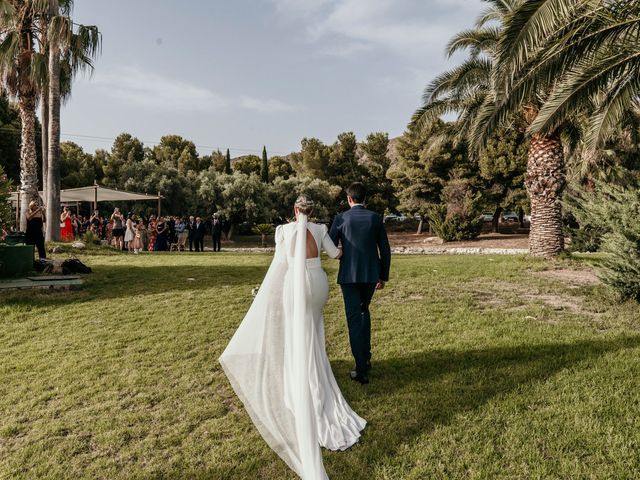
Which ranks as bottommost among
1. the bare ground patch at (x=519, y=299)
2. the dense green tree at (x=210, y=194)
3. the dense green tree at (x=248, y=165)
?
the bare ground patch at (x=519, y=299)

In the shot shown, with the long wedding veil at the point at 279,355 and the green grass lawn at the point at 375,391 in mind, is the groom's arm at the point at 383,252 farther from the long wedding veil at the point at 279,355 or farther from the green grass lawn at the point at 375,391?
the green grass lawn at the point at 375,391

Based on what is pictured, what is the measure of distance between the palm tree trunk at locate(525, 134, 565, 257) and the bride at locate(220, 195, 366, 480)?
1214 centimetres

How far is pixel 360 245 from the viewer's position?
4590 millimetres

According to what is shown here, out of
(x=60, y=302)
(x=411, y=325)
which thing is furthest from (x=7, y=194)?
(x=411, y=325)

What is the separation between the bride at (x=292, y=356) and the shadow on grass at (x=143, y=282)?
5746 mm

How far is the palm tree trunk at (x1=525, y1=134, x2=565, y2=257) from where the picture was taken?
1423cm

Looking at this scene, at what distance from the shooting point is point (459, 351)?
564cm

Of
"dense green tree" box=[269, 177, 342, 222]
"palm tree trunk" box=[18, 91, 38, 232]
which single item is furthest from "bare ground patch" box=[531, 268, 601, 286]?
"dense green tree" box=[269, 177, 342, 222]

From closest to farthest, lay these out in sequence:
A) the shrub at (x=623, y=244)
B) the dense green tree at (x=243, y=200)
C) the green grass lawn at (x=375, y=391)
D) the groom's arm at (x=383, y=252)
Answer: the green grass lawn at (x=375, y=391) < the groom's arm at (x=383, y=252) < the shrub at (x=623, y=244) < the dense green tree at (x=243, y=200)

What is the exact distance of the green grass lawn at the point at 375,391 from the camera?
332 cm

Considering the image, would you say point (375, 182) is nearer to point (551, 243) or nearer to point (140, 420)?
point (551, 243)

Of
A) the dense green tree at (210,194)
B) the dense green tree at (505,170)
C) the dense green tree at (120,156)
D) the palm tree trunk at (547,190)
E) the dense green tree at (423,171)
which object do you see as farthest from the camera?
the dense green tree at (120,156)

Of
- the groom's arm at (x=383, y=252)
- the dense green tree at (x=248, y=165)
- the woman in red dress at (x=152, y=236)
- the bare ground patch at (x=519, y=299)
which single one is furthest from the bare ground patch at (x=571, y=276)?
A: the dense green tree at (x=248, y=165)

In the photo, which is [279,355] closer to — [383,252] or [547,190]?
[383,252]
